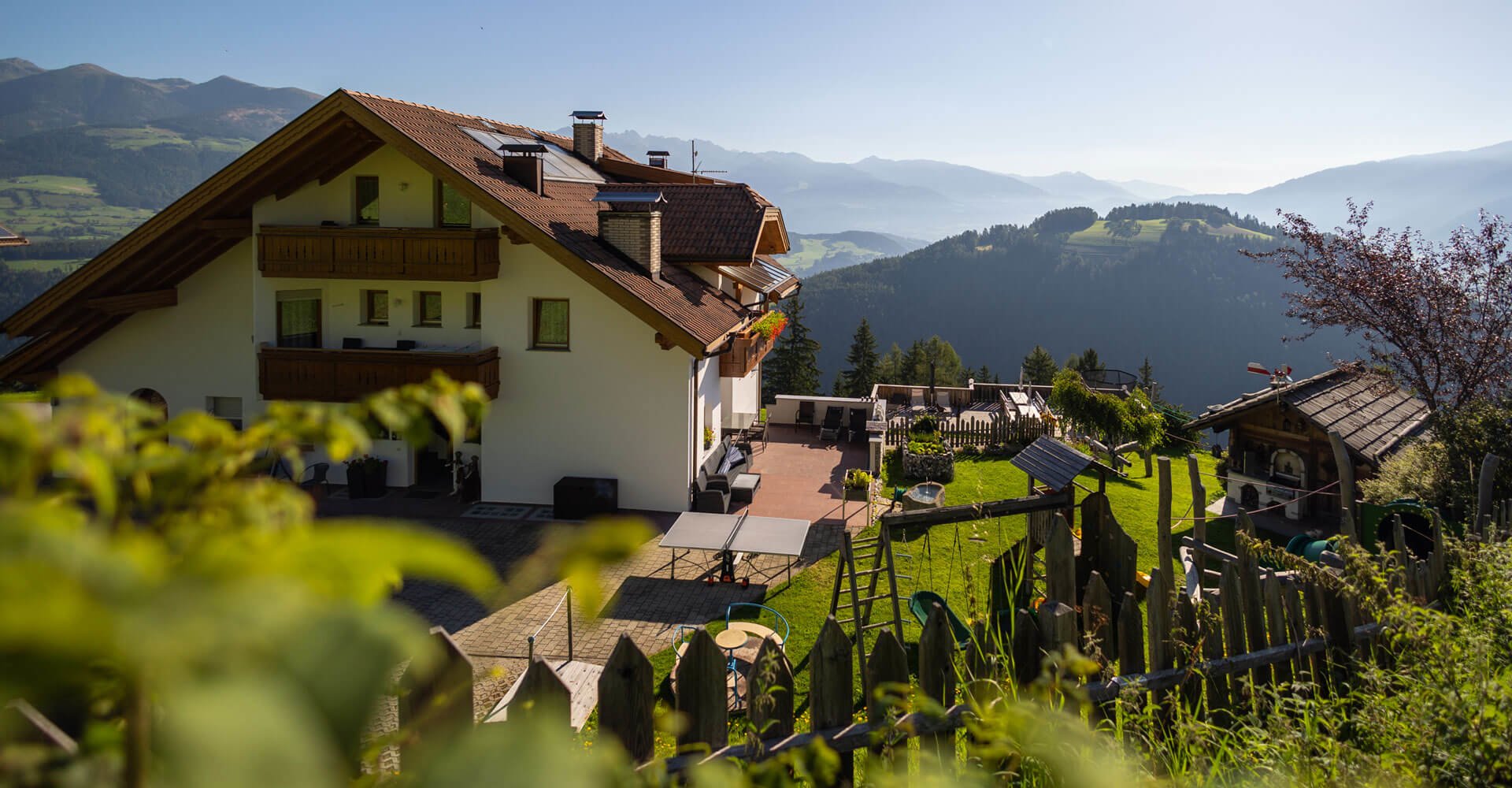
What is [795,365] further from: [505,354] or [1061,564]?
[1061,564]

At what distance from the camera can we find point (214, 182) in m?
15.4

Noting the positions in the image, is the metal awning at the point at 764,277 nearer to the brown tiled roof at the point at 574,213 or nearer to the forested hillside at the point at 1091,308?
the brown tiled roof at the point at 574,213

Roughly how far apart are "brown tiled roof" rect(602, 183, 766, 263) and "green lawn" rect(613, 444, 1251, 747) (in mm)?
6302

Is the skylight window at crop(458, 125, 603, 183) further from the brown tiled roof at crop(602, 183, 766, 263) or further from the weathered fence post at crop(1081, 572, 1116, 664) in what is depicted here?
the weathered fence post at crop(1081, 572, 1116, 664)

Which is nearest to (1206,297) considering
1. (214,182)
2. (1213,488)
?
(1213,488)

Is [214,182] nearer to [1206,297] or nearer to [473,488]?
[473,488]

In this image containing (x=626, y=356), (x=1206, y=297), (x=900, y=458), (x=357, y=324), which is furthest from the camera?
(x=1206, y=297)

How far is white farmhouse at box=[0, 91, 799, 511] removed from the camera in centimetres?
1559

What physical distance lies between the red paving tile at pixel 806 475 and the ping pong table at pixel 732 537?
2.96 m

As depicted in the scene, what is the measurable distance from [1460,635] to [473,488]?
1588cm

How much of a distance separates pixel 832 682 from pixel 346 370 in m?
15.1

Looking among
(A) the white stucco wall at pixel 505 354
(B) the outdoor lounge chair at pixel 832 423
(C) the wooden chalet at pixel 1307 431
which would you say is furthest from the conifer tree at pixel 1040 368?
(A) the white stucco wall at pixel 505 354

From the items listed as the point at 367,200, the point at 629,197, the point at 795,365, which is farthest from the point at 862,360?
the point at 367,200

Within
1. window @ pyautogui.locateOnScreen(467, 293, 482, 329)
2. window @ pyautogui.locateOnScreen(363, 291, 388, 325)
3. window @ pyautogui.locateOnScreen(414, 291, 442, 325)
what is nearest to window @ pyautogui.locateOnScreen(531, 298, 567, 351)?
window @ pyautogui.locateOnScreen(467, 293, 482, 329)
